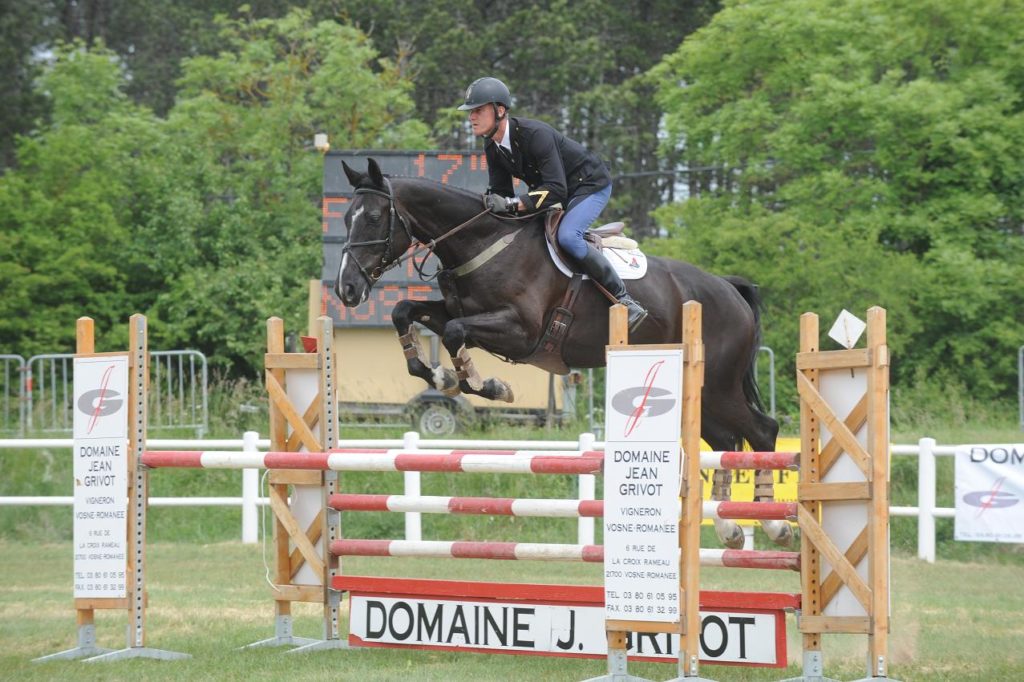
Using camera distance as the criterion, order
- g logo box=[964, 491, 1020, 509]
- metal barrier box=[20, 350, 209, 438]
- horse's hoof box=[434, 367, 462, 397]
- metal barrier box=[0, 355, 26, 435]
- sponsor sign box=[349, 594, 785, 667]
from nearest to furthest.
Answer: sponsor sign box=[349, 594, 785, 667] → g logo box=[964, 491, 1020, 509] → horse's hoof box=[434, 367, 462, 397] → metal barrier box=[20, 350, 209, 438] → metal barrier box=[0, 355, 26, 435]

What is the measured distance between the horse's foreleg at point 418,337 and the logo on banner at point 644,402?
143cm

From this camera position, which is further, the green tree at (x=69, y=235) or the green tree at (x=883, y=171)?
the green tree at (x=69, y=235)

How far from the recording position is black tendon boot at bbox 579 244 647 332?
23.8 feet

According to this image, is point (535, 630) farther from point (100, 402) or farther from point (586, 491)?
point (586, 491)

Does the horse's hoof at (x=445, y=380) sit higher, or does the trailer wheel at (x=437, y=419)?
the horse's hoof at (x=445, y=380)

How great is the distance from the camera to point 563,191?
7.20 metres

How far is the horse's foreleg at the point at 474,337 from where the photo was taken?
271 inches

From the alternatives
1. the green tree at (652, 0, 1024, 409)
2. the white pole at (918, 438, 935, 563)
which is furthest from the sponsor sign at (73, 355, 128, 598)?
the green tree at (652, 0, 1024, 409)

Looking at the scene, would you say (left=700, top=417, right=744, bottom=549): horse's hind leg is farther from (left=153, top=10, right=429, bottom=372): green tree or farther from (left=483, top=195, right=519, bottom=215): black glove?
(left=153, top=10, right=429, bottom=372): green tree

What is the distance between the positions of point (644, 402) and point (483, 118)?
2126 millimetres

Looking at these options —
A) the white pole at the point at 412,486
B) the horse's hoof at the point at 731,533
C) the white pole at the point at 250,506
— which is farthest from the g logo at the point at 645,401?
the white pole at the point at 250,506

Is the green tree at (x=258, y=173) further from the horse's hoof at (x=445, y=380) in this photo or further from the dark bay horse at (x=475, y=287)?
the horse's hoof at (x=445, y=380)

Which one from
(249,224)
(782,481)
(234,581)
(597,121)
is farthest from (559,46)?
(234,581)

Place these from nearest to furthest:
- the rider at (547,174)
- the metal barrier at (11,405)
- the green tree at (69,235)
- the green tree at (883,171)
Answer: the rider at (547,174) < the metal barrier at (11,405) < the green tree at (883,171) < the green tree at (69,235)
